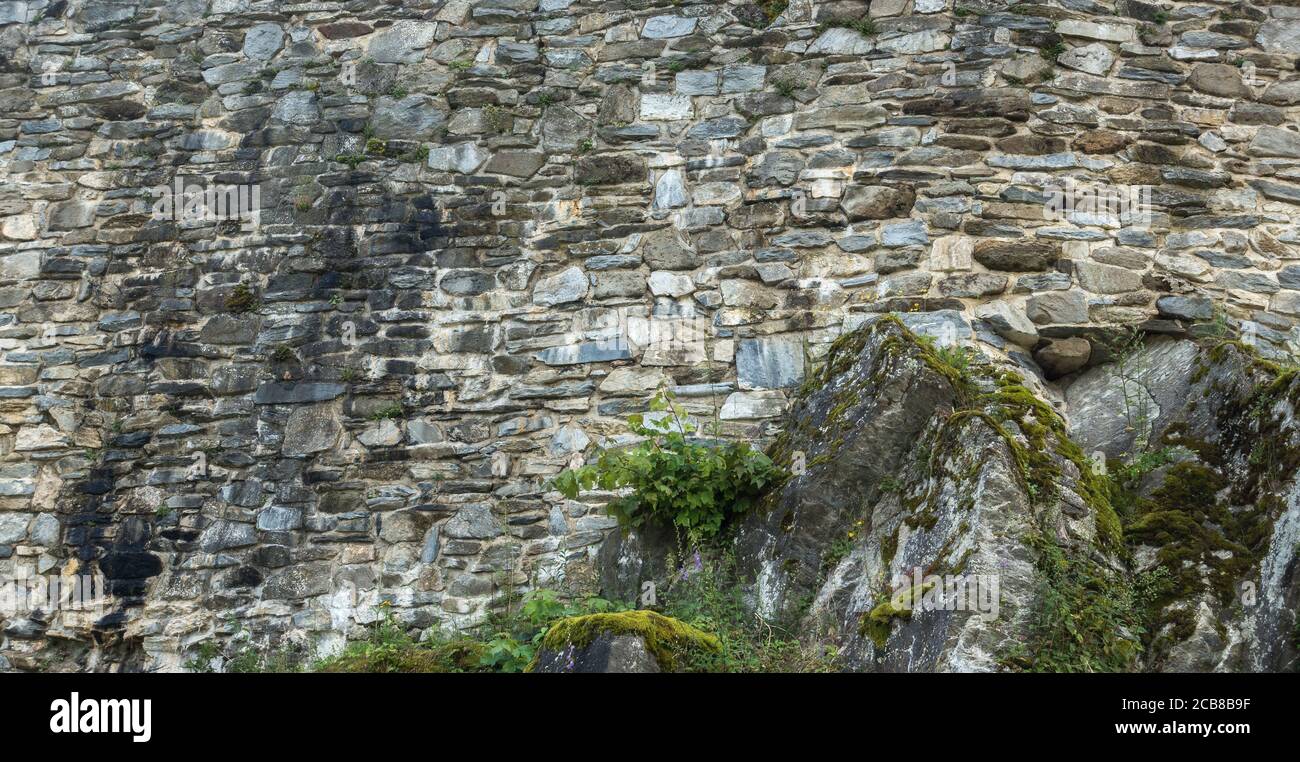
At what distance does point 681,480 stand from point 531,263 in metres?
1.81

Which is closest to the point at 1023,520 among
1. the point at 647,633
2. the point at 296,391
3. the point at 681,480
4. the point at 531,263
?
the point at 647,633

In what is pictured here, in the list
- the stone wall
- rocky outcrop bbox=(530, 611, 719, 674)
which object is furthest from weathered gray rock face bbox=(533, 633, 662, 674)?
the stone wall

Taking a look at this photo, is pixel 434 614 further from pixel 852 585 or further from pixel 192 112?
pixel 192 112

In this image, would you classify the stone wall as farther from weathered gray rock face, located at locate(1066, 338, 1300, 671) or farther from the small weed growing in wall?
weathered gray rock face, located at locate(1066, 338, 1300, 671)

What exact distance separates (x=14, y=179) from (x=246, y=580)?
10.2ft

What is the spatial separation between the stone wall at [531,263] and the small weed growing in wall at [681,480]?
561 millimetres

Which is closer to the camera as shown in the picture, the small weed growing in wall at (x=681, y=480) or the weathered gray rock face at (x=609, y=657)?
the weathered gray rock face at (x=609, y=657)

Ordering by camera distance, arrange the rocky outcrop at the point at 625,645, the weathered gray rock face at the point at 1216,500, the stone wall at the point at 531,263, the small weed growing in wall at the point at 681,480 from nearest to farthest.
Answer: the weathered gray rock face at the point at 1216,500 < the rocky outcrop at the point at 625,645 < the small weed growing in wall at the point at 681,480 < the stone wall at the point at 531,263

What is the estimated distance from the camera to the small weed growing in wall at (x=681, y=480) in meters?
5.38

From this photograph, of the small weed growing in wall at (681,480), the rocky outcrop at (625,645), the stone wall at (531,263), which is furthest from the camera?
the stone wall at (531,263)

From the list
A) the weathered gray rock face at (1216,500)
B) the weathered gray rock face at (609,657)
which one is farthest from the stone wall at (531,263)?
the weathered gray rock face at (609,657)

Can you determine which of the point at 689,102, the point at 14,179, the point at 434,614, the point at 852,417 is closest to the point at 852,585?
the point at 852,417

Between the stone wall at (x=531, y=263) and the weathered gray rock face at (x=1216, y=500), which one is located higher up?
the stone wall at (x=531, y=263)

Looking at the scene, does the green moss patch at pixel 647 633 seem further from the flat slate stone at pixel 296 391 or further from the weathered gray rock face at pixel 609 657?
the flat slate stone at pixel 296 391
